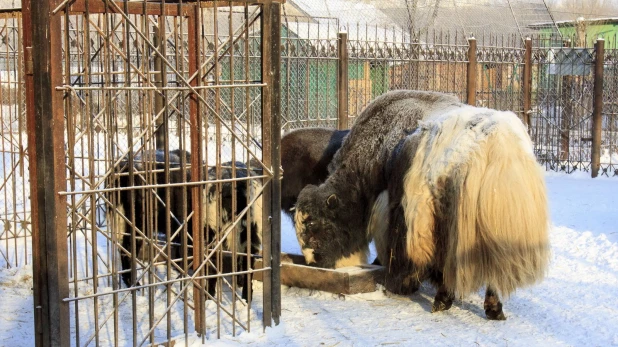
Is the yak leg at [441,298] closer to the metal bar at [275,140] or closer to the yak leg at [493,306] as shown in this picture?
the yak leg at [493,306]

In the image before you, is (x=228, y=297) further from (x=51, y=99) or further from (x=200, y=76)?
(x=51, y=99)

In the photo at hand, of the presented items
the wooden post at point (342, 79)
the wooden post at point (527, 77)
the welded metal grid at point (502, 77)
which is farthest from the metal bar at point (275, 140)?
the wooden post at point (527, 77)

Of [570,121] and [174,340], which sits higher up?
[570,121]

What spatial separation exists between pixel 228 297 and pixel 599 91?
11.0 meters

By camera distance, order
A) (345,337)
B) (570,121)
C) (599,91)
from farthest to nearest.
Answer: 1. (570,121)
2. (599,91)
3. (345,337)

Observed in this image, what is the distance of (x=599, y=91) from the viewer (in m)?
15.8

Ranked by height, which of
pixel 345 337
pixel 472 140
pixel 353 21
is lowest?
pixel 345 337

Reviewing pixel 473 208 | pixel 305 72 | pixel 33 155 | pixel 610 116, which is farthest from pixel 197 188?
pixel 610 116

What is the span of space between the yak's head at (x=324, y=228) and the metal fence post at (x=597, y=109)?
31.5 ft

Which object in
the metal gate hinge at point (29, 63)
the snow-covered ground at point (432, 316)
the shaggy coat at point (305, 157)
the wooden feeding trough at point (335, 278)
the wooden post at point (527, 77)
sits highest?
the wooden post at point (527, 77)

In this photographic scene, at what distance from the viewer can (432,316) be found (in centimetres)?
693

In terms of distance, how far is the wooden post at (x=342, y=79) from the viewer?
1367 centimetres

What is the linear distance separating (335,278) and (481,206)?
1.78m

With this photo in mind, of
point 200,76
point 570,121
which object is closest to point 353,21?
point 570,121
